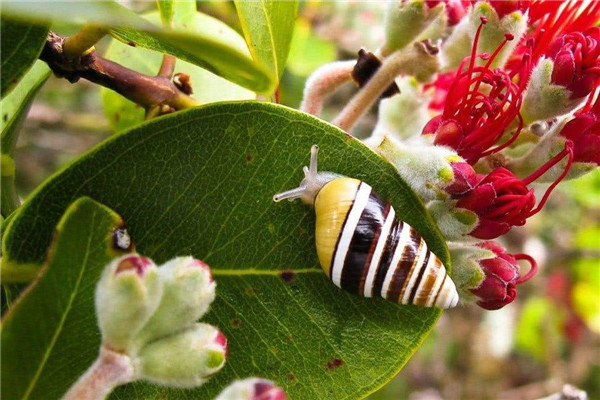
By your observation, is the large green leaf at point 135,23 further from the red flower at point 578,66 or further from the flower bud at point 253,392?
the red flower at point 578,66

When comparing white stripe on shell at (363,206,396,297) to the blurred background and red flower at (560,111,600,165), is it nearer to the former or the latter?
red flower at (560,111,600,165)

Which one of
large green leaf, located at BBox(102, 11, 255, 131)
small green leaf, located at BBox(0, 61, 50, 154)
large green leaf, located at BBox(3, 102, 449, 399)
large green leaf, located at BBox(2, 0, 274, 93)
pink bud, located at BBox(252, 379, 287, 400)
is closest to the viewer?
large green leaf, located at BBox(2, 0, 274, 93)

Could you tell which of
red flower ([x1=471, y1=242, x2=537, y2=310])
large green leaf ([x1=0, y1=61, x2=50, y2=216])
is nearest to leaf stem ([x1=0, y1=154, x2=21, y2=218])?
large green leaf ([x1=0, y1=61, x2=50, y2=216])

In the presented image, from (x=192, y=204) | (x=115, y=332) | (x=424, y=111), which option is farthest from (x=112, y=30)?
(x=424, y=111)

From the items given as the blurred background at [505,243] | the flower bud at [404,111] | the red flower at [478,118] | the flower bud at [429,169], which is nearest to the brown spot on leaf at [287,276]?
the flower bud at [429,169]

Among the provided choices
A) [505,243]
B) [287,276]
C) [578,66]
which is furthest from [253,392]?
[505,243]
